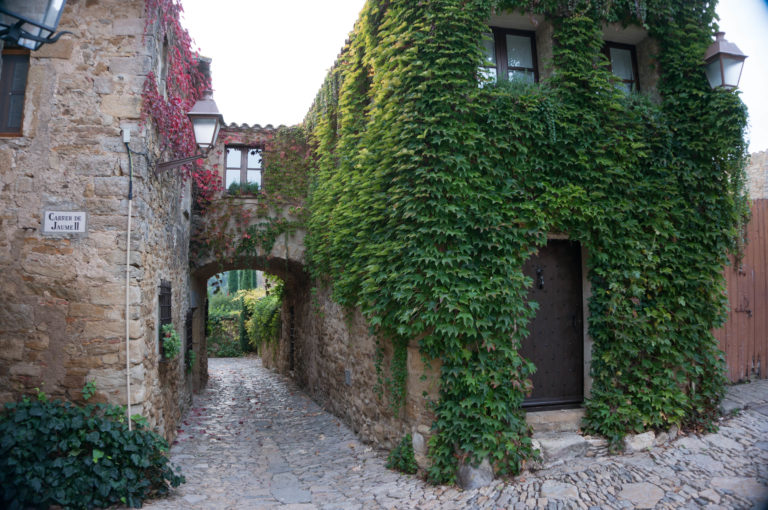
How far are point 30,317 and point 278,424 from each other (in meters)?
4.27

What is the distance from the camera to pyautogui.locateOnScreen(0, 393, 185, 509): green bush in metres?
3.54

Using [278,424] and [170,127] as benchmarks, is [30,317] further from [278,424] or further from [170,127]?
[278,424]

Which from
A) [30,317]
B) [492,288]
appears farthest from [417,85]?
[30,317]

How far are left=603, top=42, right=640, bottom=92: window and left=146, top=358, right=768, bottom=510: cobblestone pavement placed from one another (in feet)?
12.4

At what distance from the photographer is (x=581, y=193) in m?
4.77

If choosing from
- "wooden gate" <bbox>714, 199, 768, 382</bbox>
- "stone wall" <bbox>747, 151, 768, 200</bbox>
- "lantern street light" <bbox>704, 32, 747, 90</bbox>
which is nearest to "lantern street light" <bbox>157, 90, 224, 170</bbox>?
"lantern street light" <bbox>704, 32, 747, 90</bbox>

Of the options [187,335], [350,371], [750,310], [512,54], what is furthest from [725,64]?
[187,335]

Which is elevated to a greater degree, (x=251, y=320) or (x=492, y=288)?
(x=492, y=288)

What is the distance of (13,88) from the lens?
4.30 metres

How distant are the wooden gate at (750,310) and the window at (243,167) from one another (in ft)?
23.7

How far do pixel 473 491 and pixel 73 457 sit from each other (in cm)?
323

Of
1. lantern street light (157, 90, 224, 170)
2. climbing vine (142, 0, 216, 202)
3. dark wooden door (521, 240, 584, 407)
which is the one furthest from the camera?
Result: dark wooden door (521, 240, 584, 407)

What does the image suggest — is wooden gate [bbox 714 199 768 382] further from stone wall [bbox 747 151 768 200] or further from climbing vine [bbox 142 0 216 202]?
climbing vine [bbox 142 0 216 202]

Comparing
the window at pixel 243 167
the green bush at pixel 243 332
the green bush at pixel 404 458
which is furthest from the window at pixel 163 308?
the green bush at pixel 243 332
